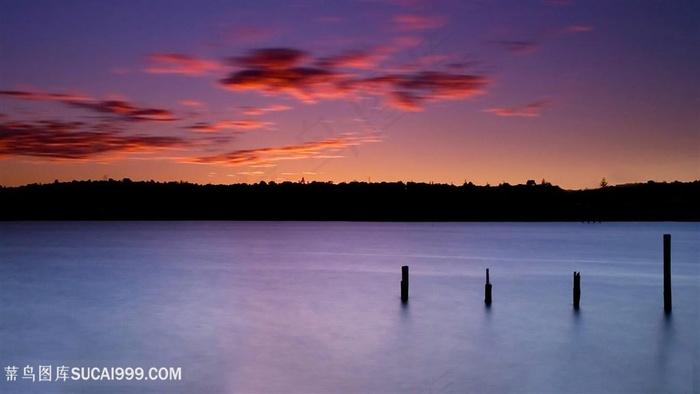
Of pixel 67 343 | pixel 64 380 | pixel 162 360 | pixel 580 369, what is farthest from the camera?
pixel 67 343

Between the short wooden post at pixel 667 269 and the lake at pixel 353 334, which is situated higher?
the short wooden post at pixel 667 269

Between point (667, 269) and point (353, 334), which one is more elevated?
point (667, 269)

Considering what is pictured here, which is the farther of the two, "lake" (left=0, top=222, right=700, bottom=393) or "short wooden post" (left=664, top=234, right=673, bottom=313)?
"short wooden post" (left=664, top=234, right=673, bottom=313)

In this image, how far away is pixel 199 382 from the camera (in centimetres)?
1688

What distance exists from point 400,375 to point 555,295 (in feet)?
70.0

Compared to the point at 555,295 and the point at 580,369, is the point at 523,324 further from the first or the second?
the point at 555,295

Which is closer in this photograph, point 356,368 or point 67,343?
point 356,368

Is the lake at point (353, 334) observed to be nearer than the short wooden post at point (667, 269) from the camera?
Yes

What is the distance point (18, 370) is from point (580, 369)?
Answer: 15.2m

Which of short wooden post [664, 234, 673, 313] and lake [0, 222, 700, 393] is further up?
short wooden post [664, 234, 673, 313]

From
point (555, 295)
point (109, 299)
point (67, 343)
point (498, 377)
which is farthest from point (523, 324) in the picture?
point (109, 299)

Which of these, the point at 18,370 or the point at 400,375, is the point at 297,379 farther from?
the point at 18,370

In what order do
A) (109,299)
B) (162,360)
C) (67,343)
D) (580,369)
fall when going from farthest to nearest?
(109,299) < (67,343) < (162,360) < (580,369)

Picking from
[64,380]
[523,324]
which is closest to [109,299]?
[64,380]
